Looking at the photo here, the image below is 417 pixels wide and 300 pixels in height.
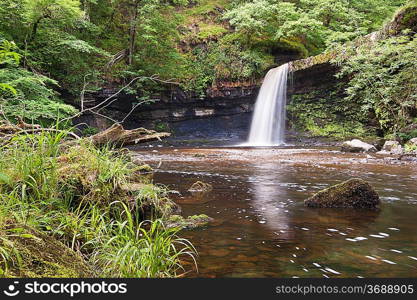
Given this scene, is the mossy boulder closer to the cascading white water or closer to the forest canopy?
the forest canopy

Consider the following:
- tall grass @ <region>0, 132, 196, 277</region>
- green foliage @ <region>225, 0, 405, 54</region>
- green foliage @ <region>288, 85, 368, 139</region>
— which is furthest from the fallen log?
green foliage @ <region>225, 0, 405, 54</region>

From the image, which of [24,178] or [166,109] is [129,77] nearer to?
[166,109]

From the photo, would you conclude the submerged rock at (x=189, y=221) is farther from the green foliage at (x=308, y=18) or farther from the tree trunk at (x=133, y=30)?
the green foliage at (x=308, y=18)

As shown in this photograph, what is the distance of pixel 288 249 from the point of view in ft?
11.0

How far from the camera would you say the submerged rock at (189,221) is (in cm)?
403

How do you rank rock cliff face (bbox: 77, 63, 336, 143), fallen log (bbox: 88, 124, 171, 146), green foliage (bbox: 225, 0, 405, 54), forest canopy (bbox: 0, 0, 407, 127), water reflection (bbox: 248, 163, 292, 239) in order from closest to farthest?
water reflection (bbox: 248, 163, 292, 239), fallen log (bbox: 88, 124, 171, 146), forest canopy (bbox: 0, 0, 407, 127), rock cliff face (bbox: 77, 63, 336, 143), green foliage (bbox: 225, 0, 405, 54)

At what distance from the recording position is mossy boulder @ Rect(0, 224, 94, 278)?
1.94 m

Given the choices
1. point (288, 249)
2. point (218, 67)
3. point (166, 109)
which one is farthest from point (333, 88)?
point (288, 249)

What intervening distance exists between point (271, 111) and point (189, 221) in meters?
19.3

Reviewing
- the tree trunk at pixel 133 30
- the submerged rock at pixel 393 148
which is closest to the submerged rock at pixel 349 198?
the submerged rock at pixel 393 148

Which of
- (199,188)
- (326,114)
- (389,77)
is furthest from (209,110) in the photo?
(199,188)

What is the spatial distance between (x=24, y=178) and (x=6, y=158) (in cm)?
32
